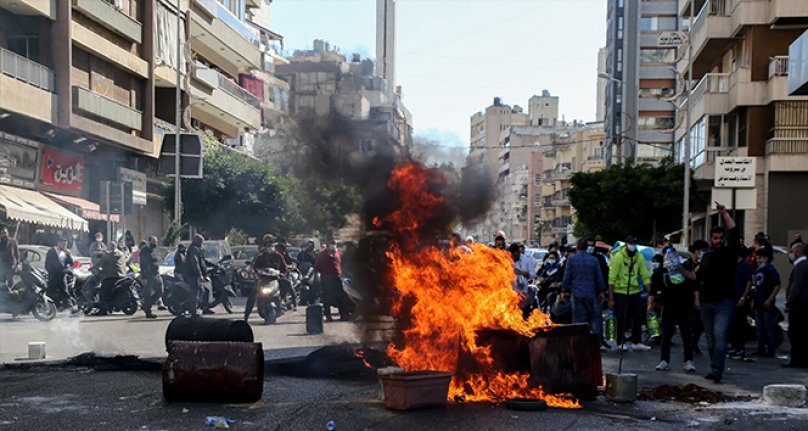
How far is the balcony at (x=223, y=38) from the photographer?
41.2 m

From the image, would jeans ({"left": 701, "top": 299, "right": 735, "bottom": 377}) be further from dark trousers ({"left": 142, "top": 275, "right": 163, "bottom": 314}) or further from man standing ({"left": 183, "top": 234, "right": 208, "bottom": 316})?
dark trousers ({"left": 142, "top": 275, "right": 163, "bottom": 314})

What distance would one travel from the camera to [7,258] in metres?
18.0

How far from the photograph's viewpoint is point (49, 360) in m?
11.7

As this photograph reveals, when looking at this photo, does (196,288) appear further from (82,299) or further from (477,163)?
(477,163)

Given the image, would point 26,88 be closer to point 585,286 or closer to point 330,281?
point 330,281

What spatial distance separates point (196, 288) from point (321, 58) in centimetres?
850

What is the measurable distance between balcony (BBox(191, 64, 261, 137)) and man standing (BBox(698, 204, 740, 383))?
Result: 1213 inches

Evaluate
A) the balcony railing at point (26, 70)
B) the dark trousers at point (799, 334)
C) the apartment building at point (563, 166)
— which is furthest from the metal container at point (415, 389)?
the apartment building at point (563, 166)

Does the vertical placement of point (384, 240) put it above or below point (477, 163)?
below

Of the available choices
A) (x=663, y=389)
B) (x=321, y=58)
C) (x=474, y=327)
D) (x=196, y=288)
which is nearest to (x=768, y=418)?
(x=663, y=389)

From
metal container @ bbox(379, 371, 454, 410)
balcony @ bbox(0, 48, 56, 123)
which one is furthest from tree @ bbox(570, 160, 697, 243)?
metal container @ bbox(379, 371, 454, 410)

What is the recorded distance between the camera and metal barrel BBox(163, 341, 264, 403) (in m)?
8.63

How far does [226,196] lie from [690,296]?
2955 cm

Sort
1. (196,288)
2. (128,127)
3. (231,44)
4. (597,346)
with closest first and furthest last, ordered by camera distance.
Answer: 1. (597,346)
2. (196,288)
3. (128,127)
4. (231,44)
